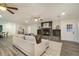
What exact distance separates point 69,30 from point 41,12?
1014 millimetres

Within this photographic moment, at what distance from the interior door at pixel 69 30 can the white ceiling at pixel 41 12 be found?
0.18m

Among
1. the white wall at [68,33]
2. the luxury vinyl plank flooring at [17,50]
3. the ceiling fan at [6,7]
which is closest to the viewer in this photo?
the ceiling fan at [6,7]

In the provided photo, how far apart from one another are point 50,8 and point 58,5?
8.6 inches

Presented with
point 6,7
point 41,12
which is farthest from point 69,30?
point 6,7

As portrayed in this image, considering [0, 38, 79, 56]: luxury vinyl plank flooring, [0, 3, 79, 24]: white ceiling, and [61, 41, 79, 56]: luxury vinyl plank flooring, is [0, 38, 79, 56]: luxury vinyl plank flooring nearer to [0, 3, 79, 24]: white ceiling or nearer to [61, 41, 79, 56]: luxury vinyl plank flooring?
[61, 41, 79, 56]: luxury vinyl plank flooring

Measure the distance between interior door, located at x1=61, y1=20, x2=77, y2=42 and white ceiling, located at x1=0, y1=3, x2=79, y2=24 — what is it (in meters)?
0.18

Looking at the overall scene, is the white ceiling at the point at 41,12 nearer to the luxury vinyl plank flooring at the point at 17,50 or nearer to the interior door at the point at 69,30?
the interior door at the point at 69,30

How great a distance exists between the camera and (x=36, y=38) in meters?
2.45

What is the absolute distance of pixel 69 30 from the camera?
2.43 m

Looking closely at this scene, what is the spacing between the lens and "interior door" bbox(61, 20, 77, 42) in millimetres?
2338

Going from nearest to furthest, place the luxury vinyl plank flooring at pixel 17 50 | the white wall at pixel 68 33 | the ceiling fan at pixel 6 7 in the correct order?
1. the ceiling fan at pixel 6 7
2. the luxury vinyl plank flooring at pixel 17 50
3. the white wall at pixel 68 33

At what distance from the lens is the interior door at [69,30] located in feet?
7.67

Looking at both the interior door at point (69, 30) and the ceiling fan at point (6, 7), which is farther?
the interior door at point (69, 30)

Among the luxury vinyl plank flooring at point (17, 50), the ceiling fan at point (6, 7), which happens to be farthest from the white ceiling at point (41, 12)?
the luxury vinyl plank flooring at point (17, 50)
